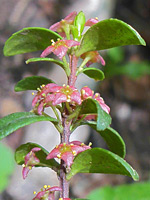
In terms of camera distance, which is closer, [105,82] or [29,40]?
[29,40]

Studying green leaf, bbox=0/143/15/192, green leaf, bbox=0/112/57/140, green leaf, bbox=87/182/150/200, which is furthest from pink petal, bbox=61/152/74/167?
green leaf, bbox=0/143/15/192

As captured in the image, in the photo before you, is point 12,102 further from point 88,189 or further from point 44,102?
point 44,102

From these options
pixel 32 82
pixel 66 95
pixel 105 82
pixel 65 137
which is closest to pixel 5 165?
pixel 32 82

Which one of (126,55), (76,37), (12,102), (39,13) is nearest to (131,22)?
(126,55)

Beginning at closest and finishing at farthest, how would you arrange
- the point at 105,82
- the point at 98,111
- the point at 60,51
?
the point at 98,111 < the point at 60,51 < the point at 105,82

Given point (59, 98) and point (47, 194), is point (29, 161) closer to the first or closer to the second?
point (47, 194)

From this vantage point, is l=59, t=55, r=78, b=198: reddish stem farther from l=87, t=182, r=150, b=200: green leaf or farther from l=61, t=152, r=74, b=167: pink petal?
l=87, t=182, r=150, b=200: green leaf
